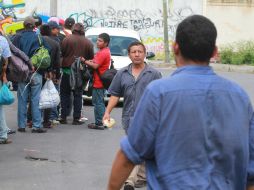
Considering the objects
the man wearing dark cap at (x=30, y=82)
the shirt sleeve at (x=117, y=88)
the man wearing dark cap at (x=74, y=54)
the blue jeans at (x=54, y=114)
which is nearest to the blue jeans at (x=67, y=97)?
the man wearing dark cap at (x=74, y=54)

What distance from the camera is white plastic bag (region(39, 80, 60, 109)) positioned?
36.7 feet

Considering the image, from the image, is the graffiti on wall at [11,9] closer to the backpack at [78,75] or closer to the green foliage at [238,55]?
the backpack at [78,75]

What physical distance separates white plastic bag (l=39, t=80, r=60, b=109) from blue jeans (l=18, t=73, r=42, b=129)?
82 mm

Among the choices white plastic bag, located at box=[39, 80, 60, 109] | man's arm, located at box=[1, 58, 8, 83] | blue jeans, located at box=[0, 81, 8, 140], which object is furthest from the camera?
white plastic bag, located at box=[39, 80, 60, 109]

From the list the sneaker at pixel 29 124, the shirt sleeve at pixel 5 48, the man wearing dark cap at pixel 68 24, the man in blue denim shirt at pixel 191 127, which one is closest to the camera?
the man in blue denim shirt at pixel 191 127

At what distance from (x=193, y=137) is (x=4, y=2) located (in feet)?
85.3

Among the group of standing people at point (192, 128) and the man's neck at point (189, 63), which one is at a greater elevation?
the man's neck at point (189, 63)

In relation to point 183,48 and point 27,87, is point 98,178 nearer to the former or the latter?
point 27,87

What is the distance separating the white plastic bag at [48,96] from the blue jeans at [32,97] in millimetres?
82

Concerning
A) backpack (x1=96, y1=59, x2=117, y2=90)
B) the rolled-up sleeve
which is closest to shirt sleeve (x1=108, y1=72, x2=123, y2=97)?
the rolled-up sleeve

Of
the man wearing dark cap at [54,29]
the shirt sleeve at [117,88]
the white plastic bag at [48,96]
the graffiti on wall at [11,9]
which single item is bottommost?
the white plastic bag at [48,96]

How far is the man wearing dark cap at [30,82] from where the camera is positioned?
11078 mm

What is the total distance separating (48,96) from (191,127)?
8.12 metres

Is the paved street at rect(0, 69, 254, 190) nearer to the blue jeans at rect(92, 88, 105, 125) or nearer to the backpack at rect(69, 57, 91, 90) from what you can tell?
the blue jeans at rect(92, 88, 105, 125)
